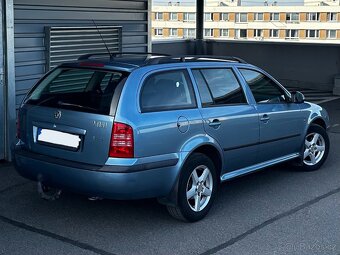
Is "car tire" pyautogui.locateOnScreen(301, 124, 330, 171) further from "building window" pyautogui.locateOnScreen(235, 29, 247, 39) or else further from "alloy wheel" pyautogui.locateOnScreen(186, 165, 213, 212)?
"building window" pyautogui.locateOnScreen(235, 29, 247, 39)

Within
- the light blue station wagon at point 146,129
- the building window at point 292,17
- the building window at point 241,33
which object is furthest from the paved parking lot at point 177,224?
the building window at point 292,17

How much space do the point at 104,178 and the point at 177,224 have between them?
0.98 meters

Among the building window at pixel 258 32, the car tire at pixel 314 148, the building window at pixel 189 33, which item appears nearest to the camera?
the car tire at pixel 314 148

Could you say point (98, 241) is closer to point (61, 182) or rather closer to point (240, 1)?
point (61, 182)

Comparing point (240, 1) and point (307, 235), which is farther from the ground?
point (240, 1)

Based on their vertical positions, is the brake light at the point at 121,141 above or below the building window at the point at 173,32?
below

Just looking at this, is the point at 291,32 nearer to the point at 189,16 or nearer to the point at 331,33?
the point at 331,33

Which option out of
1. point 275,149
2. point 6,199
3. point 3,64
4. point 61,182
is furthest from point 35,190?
point 275,149

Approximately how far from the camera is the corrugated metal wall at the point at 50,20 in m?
7.66

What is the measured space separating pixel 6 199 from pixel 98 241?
5.44 ft

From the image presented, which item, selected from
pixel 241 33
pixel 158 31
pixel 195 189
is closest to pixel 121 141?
pixel 195 189

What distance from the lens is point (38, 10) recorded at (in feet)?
26.2

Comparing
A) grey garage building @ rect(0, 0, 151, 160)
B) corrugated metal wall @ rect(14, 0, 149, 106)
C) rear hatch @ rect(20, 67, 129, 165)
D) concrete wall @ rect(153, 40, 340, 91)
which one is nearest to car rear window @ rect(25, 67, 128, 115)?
rear hatch @ rect(20, 67, 129, 165)

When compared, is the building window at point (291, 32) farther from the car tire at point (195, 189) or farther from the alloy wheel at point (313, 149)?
the car tire at point (195, 189)
